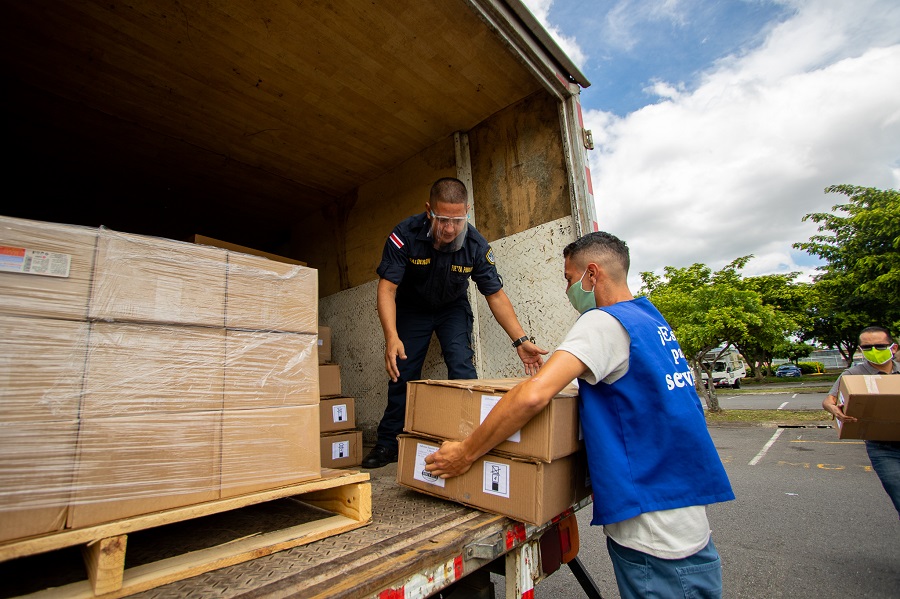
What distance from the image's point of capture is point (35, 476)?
0.98 m

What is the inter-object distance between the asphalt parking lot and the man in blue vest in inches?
82.8

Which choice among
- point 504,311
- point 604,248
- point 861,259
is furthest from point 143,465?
point 861,259

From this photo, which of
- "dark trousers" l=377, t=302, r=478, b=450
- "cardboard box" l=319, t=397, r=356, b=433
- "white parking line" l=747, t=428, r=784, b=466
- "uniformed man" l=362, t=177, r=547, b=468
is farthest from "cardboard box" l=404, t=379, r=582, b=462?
"white parking line" l=747, t=428, r=784, b=466

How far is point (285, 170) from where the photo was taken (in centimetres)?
405

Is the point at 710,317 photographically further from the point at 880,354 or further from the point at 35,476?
the point at 35,476

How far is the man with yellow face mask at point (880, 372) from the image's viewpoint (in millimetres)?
3004

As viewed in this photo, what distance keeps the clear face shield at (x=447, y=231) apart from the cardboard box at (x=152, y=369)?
4.49ft

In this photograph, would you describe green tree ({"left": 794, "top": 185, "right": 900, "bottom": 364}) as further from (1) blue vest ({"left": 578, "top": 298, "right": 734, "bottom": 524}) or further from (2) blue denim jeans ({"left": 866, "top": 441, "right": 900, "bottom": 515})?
(1) blue vest ({"left": 578, "top": 298, "right": 734, "bottom": 524})

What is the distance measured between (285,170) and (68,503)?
3.51 m

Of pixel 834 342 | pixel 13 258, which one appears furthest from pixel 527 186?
pixel 834 342

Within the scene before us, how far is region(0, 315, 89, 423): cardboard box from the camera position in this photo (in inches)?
38.7

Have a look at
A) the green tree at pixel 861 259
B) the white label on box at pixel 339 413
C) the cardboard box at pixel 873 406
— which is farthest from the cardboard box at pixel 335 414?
the green tree at pixel 861 259

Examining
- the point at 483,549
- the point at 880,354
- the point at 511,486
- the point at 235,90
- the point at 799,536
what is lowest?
the point at 799,536

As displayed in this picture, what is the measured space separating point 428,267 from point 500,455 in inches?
54.0
